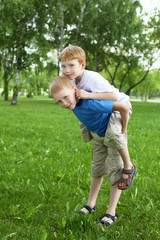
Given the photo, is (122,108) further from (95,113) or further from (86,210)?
(86,210)

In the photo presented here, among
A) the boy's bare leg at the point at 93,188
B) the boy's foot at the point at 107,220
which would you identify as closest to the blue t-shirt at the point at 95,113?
the boy's bare leg at the point at 93,188

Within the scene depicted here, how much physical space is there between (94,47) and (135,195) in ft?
91.1

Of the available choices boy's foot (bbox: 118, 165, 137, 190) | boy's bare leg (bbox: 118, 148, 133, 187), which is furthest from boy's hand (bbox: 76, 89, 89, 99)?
boy's foot (bbox: 118, 165, 137, 190)

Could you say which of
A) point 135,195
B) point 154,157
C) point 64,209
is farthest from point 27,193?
point 154,157

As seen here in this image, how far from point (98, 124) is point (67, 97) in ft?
1.55

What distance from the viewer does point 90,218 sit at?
8.75ft

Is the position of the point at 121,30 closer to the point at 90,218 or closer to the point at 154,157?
the point at 154,157

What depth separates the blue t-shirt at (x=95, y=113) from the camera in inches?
88.9

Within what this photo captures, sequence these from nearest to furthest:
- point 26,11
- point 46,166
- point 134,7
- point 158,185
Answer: point 158,185
point 46,166
point 26,11
point 134,7

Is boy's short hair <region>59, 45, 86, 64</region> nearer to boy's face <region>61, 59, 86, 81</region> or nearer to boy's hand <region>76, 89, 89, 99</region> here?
boy's face <region>61, 59, 86, 81</region>

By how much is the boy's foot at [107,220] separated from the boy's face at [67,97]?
4.48 ft

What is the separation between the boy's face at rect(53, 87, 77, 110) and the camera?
7.45 ft

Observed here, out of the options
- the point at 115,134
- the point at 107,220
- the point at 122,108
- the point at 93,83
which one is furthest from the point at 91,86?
the point at 107,220

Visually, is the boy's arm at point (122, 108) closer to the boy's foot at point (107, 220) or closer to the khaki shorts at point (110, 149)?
the khaki shorts at point (110, 149)
